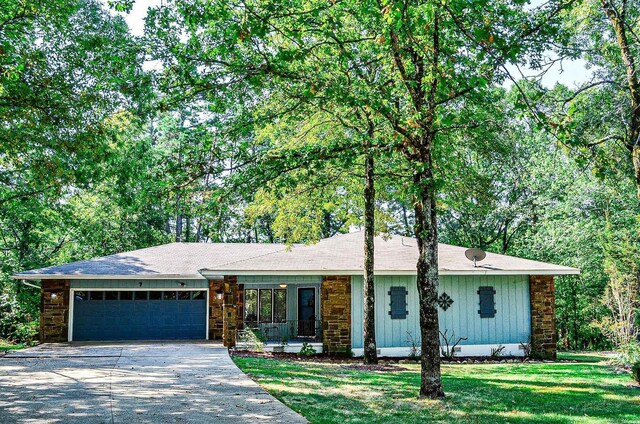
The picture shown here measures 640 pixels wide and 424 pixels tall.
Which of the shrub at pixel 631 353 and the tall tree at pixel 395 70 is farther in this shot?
the shrub at pixel 631 353

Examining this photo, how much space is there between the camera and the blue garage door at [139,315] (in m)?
19.0

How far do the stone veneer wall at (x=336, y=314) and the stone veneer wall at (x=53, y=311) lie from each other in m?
8.42

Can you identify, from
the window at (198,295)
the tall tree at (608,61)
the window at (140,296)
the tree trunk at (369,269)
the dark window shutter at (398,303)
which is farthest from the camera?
the window at (198,295)

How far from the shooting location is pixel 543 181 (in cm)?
2744

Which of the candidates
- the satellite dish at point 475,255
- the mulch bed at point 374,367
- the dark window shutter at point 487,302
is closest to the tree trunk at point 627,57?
the mulch bed at point 374,367

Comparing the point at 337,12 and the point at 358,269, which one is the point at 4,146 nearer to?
the point at 337,12

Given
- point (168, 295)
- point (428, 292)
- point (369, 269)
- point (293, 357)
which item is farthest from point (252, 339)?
point (428, 292)

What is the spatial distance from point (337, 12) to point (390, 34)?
154cm

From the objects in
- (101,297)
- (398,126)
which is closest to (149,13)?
(398,126)

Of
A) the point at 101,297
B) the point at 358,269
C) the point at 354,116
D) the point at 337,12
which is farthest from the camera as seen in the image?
the point at 101,297

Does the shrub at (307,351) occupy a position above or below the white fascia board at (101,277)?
below

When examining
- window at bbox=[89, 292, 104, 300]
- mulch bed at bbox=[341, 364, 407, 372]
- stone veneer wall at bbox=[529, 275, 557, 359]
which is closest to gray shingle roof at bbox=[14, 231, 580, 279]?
stone veneer wall at bbox=[529, 275, 557, 359]

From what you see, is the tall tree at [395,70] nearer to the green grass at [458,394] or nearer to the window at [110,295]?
the green grass at [458,394]

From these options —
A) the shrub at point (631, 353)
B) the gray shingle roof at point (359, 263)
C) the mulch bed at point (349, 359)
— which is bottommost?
the mulch bed at point (349, 359)
